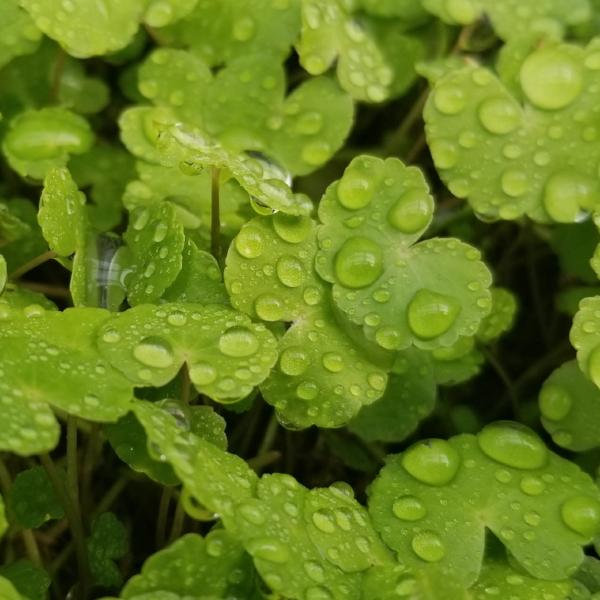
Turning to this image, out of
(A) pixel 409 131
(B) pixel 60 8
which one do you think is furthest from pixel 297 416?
(A) pixel 409 131

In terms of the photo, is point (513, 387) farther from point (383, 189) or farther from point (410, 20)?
point (410, 20)

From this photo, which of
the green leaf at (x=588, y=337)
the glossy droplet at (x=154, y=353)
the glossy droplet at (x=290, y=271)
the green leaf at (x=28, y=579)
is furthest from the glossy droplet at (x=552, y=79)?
the green leaf at (x=28, y=579)

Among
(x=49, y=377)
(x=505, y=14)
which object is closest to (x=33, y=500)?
(x=49, y=377)

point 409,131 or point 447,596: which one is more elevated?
point 409,131

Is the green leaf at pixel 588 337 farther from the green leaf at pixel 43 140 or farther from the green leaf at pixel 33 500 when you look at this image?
the green leaf at pixel 43 140

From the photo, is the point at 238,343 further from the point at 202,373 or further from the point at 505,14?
the point at 505,14
